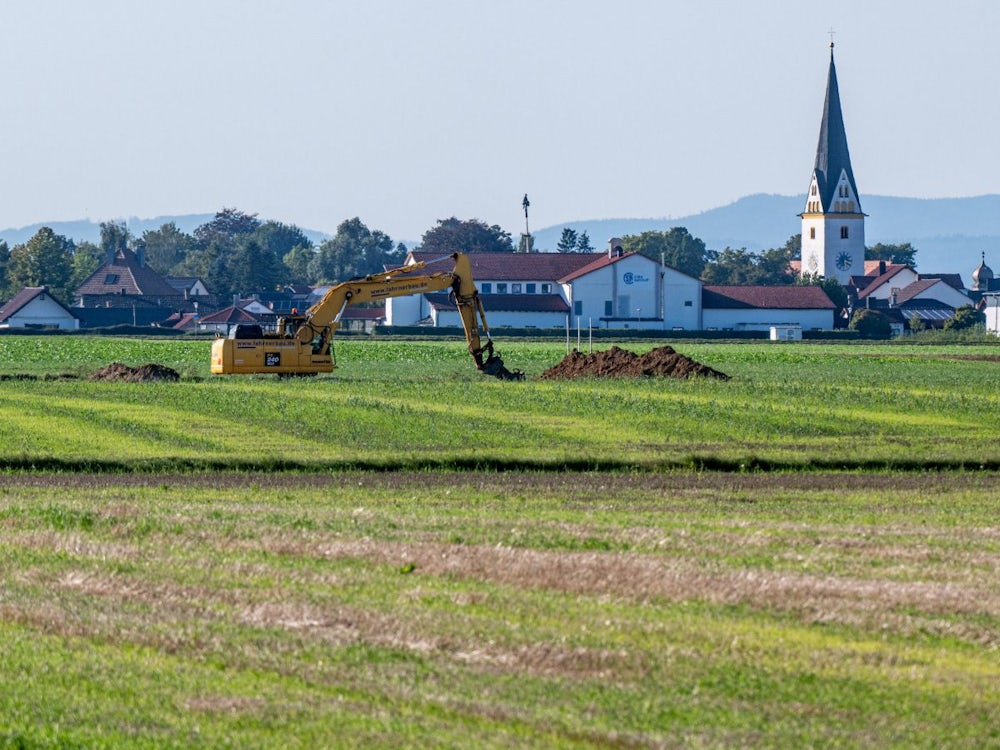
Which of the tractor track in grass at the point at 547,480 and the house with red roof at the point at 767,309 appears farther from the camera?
the house with red roof at the point at 767,309

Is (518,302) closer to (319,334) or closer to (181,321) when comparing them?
(181,321)

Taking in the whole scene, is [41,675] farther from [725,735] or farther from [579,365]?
[579,365]

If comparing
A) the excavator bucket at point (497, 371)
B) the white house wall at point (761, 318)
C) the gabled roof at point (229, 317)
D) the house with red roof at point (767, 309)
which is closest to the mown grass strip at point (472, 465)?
the excavator bucket at point (497, 371)

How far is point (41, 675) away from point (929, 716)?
6.82 metres

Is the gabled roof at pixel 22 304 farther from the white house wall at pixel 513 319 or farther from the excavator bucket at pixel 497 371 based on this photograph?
the excavator bucket at pixel 497 371

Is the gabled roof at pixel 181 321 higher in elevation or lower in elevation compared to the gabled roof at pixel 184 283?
lower

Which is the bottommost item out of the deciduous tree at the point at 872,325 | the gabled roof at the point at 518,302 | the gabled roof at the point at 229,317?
the deciduous tree at the point at 872,325

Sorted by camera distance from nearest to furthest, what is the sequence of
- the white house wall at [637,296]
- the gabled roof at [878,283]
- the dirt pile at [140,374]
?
1. the dirt pile at [140,374]
2. the white house wall at [637,296]
3. the gabled roof at [878,283]

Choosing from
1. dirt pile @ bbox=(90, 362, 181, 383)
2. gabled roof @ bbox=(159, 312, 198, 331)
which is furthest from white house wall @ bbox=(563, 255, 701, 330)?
dirt pile @ bbox=(90, 362, 181, 383)

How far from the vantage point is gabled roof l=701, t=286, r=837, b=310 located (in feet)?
492

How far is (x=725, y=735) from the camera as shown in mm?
12172

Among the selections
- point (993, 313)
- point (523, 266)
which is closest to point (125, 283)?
point (523, 266)

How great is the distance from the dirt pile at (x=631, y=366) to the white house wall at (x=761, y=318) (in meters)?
88.7

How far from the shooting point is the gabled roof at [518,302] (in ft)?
481
